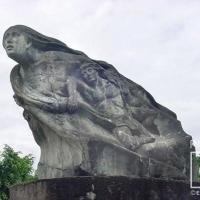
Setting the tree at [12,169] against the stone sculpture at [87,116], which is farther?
the tree at [12,169]

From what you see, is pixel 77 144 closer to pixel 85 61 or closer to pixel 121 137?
pixel 121 137

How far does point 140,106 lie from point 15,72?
2059 mm

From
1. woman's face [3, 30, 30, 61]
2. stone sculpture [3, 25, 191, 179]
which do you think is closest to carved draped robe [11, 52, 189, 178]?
stone sculpture [3, 25, 191, 179]

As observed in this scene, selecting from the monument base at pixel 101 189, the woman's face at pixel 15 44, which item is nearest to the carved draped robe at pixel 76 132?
the woman's face at pixel 15 44

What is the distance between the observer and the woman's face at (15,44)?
10891 mm

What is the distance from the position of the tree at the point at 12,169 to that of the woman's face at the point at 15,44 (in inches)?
586

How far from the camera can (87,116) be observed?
34.7 feet

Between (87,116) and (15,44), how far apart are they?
5.31 feet

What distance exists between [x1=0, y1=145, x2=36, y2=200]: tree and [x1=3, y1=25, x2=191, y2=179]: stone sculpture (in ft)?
48.4

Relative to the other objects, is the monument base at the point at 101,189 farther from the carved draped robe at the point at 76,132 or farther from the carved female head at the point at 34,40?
the carved female head at the point at 34,40

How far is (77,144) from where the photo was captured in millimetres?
10219

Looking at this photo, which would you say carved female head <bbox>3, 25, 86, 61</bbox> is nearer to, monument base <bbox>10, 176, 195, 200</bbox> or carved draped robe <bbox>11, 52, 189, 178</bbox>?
carved draped robe <bbox>11, 52, 189, 178</bbox>

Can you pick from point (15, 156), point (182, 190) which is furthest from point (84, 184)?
point (15, 156)

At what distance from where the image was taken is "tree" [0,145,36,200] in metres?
25.6
